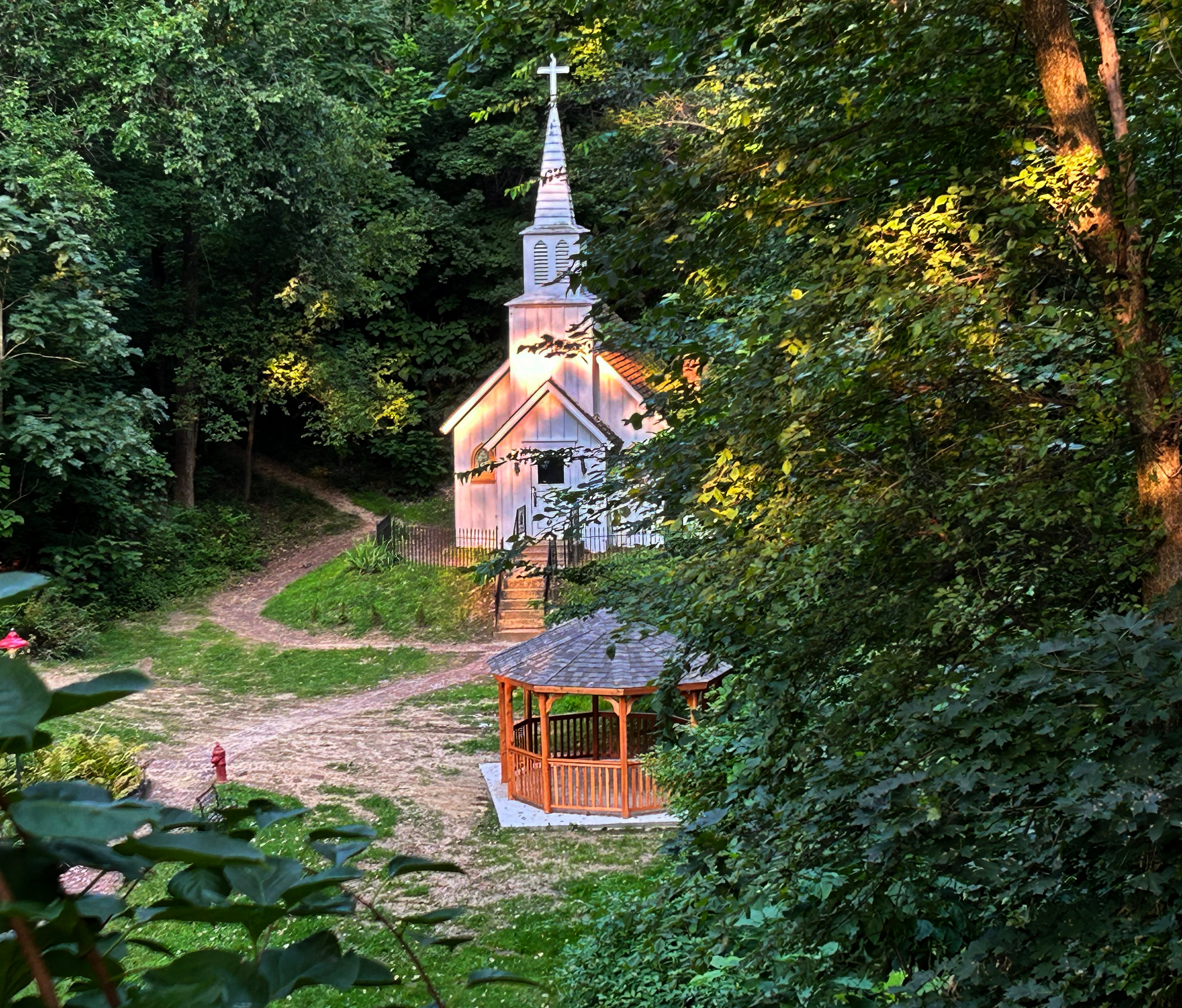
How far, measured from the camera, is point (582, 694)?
13.7 meters

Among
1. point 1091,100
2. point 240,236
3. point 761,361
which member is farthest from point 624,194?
point 240,236

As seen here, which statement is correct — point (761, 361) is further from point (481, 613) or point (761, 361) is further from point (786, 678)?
point (481, 613)

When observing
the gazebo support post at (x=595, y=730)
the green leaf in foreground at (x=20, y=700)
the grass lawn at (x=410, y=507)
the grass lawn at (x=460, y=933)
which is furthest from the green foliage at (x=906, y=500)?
the grass lawn at (x=410, y=507)

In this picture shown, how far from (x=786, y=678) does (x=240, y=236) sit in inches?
1057

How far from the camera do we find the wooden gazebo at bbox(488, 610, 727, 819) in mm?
13453

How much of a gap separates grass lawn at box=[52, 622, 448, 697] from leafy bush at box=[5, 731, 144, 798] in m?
4.28

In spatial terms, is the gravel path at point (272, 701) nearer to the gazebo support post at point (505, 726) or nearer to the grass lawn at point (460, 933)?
the gazebo support post at point (505, 726)

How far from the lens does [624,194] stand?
15.8 ft

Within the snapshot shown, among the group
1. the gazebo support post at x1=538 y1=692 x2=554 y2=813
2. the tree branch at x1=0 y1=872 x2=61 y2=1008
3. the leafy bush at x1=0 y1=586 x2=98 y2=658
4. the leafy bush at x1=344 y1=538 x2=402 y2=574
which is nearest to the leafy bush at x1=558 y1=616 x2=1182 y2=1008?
the tree branch at x1=0 y1=872 x2=61 y2=1008

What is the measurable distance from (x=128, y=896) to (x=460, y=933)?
1012 cm

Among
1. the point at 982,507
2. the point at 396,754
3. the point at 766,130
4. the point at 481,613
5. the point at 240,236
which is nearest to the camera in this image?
the point at 982,507

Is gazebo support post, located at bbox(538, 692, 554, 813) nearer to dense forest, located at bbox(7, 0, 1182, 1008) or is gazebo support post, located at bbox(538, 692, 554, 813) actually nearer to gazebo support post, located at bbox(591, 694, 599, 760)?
gazebo support post, located at bbox(591, 694, 599, 760)

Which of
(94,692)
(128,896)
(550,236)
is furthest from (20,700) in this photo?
(550,236)

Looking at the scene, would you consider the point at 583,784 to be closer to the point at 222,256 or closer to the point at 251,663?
the point at 251,663
